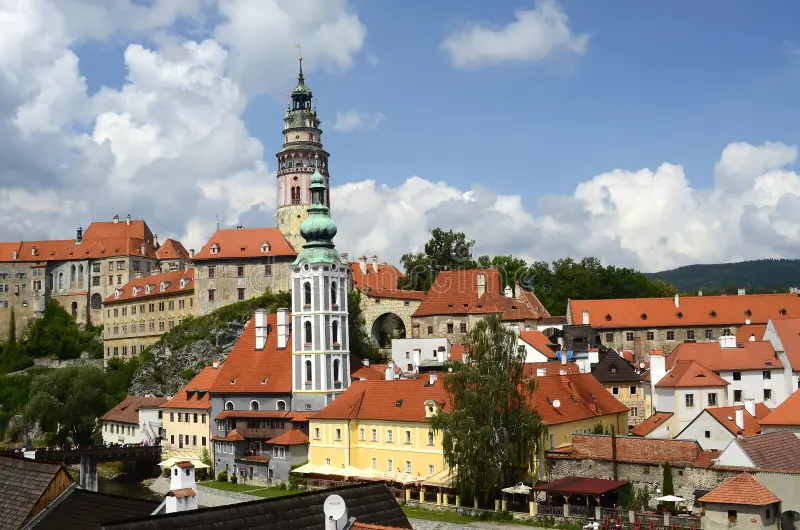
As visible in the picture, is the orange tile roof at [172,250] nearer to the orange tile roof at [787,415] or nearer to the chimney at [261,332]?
the chimney at [261,332]

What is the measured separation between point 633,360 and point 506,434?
99.4 feet

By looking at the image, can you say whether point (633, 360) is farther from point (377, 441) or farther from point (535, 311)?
point (377, 441)

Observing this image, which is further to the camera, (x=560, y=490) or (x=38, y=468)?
(x=560, y=490)

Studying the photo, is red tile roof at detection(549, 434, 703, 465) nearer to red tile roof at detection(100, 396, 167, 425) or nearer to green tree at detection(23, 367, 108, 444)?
red tile roof at detection(100, 396, 167, 425)

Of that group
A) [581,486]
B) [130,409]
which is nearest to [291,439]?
[581,486]

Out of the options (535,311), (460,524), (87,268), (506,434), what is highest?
(87,268)

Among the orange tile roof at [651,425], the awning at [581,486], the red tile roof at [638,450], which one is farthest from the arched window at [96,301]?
the awning at [581,486]

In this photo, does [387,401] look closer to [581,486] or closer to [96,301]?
[581,486]

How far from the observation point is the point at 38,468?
19.9 m

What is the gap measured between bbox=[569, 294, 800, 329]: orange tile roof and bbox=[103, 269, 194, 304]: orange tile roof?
3607 cm

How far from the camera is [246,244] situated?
81.4 metres

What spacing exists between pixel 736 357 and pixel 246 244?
45.1 m

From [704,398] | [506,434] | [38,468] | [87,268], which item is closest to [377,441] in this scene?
[506,434]

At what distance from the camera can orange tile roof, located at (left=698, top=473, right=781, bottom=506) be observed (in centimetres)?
2691
